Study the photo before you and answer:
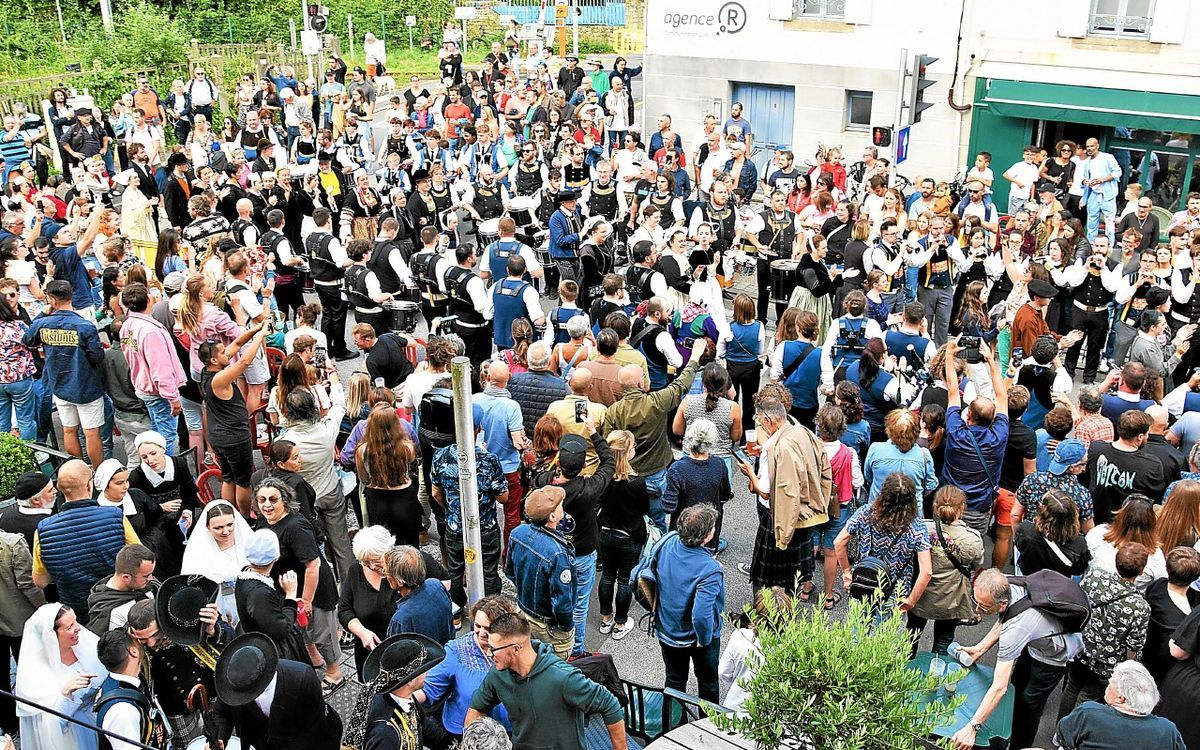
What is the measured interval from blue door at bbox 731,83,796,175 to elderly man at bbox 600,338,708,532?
43.1 ft

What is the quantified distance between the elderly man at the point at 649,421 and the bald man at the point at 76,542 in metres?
3.04

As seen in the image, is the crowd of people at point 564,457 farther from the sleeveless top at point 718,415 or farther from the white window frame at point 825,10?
the white window frame at point 825,10

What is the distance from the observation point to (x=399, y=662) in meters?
4.36

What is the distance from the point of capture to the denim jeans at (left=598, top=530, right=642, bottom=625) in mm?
6793

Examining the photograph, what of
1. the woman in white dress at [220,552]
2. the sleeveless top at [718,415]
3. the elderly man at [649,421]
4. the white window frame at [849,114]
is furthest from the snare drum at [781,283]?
the white window frame at [849,114]

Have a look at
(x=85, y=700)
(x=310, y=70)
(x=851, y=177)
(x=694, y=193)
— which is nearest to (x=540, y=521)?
(x=85, y=700)

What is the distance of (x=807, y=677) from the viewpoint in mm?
3746

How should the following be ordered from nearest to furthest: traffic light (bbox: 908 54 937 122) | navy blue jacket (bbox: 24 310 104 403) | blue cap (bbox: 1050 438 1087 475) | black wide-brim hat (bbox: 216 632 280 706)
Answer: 1. black wide-brim hat (bbox: 216 632 280 706)
2. blue cap (bbox: 1050 438 1087 475)
3. navy blue jacket (bbox: 24 310 104 403)
4. traffic light (bbox: 908 54 937 122)

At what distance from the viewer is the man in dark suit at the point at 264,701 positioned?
4.34 m

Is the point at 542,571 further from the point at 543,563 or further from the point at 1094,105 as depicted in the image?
the point at 1094,105

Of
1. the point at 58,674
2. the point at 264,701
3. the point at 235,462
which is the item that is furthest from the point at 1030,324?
the point at 58,674

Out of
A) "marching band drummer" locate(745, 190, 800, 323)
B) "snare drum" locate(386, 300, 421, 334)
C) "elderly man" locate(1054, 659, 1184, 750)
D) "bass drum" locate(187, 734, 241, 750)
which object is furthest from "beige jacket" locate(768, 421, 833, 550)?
"marching band drummer" locate(745, 190, 800, 323)

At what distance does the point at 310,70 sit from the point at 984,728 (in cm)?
2313

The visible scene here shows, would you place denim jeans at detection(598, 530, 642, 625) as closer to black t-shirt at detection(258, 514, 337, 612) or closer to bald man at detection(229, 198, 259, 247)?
black t-shirt at detection(258, 514, 337, 612)
